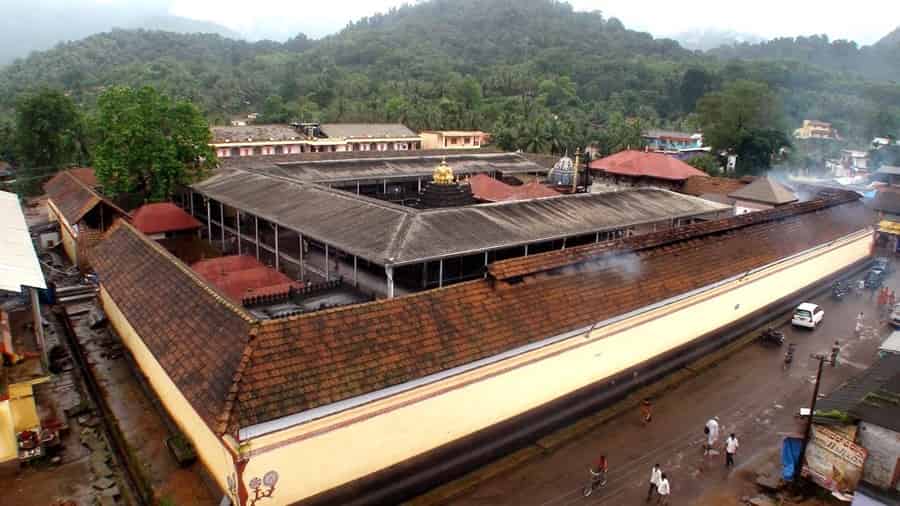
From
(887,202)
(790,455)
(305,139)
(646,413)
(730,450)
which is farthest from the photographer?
(305,139)

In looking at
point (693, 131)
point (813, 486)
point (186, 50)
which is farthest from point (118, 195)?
point (186, 50)

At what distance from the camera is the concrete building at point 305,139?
60312 mm

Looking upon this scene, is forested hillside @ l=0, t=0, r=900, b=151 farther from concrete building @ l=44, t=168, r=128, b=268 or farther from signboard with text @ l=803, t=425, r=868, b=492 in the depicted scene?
signboard with text @ l=803, t=425, r=868, b=492

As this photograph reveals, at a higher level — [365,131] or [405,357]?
[365,131]

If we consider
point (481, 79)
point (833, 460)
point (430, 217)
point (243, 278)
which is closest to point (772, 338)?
point (833, 460)

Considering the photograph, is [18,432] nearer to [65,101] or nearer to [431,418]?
[431,418]

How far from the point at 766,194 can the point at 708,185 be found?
21.4 feet

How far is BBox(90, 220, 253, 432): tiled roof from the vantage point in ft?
35.9

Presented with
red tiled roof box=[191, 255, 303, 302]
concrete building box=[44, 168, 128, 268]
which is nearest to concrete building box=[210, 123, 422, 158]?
concrete building box=[44, 168, 128, 268]

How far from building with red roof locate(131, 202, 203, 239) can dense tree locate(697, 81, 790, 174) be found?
47.8 metres

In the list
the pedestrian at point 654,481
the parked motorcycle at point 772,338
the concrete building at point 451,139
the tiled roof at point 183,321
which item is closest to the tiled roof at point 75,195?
the tiled roof at point 183,321

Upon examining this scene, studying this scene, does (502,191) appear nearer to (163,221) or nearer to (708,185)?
(708,185)

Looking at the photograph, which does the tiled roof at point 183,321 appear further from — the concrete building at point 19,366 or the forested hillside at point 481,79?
the forested hillside at point 481,79

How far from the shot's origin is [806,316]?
77.3ft
